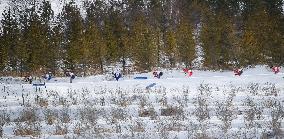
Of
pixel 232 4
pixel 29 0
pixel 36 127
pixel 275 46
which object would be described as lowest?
pixel 36 127

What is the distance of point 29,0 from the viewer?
6988cm

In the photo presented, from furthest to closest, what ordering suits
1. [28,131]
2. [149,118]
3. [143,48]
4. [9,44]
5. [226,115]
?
[9,44] < [143,48] < [149,118] < [226,115] < [28,131]

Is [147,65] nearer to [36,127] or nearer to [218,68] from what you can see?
[218,68]

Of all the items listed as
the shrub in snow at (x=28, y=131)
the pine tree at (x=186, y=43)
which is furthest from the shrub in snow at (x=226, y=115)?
the pine tree at (x=186, y=43)

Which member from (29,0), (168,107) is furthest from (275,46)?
(29,0)

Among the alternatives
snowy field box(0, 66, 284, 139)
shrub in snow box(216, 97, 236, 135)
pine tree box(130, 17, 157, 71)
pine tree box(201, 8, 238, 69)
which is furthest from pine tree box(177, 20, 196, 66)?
shrub in snow box(216, 97, 236, 135)

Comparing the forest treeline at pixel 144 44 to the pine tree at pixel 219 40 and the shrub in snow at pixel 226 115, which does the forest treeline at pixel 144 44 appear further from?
the shrub in snow at pixel 226 115

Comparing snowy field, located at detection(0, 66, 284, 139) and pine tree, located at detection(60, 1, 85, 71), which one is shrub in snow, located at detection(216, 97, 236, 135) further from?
pine tree, located at detection(60, 1, 85, 71)

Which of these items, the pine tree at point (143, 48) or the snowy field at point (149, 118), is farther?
the pine tree at point (143, 48)

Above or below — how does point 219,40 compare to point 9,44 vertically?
below

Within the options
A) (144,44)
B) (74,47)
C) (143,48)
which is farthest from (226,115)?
(74,47)

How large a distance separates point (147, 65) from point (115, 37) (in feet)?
15.2

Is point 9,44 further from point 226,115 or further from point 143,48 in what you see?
point 226,115

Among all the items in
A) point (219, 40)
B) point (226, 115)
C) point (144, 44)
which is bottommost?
point (226, 115)
